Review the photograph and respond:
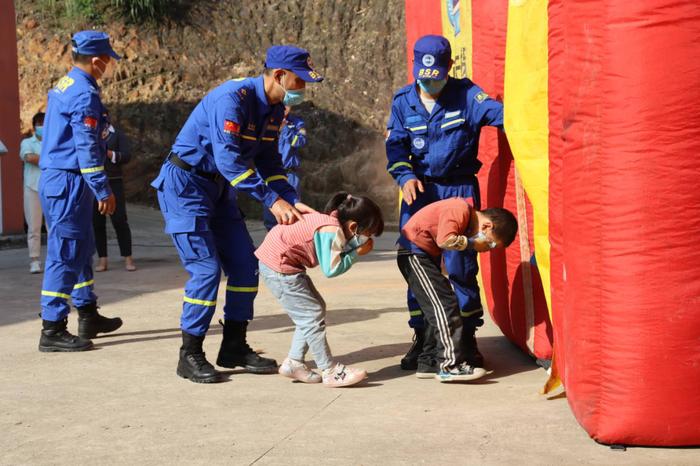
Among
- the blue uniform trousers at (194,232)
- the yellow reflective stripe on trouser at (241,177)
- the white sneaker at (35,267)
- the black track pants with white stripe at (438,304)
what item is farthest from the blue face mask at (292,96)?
the white sneaker at (35,267)

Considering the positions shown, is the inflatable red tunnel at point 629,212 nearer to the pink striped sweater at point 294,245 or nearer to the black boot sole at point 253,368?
the pink striped sweater at point 294,245

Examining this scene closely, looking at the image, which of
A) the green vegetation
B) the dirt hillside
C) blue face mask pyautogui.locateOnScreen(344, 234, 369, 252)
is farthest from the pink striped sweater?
the green vegetation

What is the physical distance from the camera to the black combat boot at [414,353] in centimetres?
591

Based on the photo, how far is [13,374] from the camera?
589cm

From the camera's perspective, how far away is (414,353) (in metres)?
5.94

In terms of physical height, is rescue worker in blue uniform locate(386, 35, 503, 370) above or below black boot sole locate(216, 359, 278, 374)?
above

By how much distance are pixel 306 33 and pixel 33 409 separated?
57.4 feet

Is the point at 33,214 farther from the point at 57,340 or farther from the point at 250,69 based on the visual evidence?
the point at 250,69

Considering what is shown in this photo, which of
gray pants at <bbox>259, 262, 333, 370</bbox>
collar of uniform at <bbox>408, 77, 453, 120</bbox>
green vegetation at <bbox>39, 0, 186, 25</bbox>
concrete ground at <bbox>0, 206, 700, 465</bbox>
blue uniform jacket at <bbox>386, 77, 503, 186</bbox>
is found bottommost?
concrete ground at <bbox>0, 206, 700, 465</bbox>

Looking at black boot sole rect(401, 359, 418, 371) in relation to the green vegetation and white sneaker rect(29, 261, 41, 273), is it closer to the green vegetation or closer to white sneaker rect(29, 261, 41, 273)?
white sneaker rect(29, 261, 41, 273)

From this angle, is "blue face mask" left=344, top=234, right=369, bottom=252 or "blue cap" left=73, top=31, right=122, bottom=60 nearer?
"blue face mask" left=344, top=234, right=369, bottom=252

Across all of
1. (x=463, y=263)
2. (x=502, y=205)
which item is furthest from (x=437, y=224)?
(x=502, y=205)

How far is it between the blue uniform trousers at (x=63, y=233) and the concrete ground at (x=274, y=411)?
0.36m

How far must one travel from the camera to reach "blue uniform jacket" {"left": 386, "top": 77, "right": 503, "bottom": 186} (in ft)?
18.6
